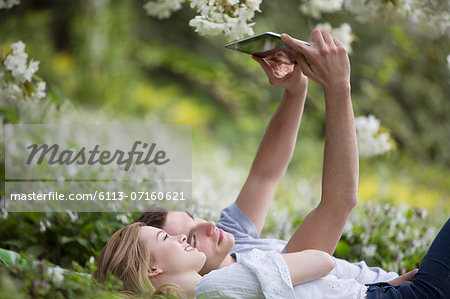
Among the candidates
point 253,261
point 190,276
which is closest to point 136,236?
point 190,276

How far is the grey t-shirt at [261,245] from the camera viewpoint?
7.09 ft

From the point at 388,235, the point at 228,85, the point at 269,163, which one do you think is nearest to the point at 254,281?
the point at 269,163

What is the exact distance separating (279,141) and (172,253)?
0.84m

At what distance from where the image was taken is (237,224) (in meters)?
2.38

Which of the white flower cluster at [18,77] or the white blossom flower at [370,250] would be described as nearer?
the white flower cluster at [18,77]

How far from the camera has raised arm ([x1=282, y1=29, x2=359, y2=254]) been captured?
178cm

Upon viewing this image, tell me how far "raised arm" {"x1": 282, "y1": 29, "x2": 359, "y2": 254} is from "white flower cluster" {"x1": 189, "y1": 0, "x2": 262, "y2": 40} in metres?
0.40

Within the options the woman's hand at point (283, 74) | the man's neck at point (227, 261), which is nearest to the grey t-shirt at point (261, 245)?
the man's neck at point (227, 261)

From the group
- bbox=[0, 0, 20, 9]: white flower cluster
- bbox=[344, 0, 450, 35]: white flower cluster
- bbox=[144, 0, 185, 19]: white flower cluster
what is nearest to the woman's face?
bbox=[144, 0, 185, 19]: white flower cluster

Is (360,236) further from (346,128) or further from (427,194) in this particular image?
(427,194)

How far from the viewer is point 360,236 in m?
2.99

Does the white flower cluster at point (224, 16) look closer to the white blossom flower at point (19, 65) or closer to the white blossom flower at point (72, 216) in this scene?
the white blossom flower at point (19, 65)

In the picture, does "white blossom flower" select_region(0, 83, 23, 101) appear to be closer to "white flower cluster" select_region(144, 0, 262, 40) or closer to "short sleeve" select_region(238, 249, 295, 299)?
"white flower cluster" select_region(144, 0, 262, 40)

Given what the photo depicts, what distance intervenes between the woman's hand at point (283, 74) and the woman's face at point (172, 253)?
77cm
